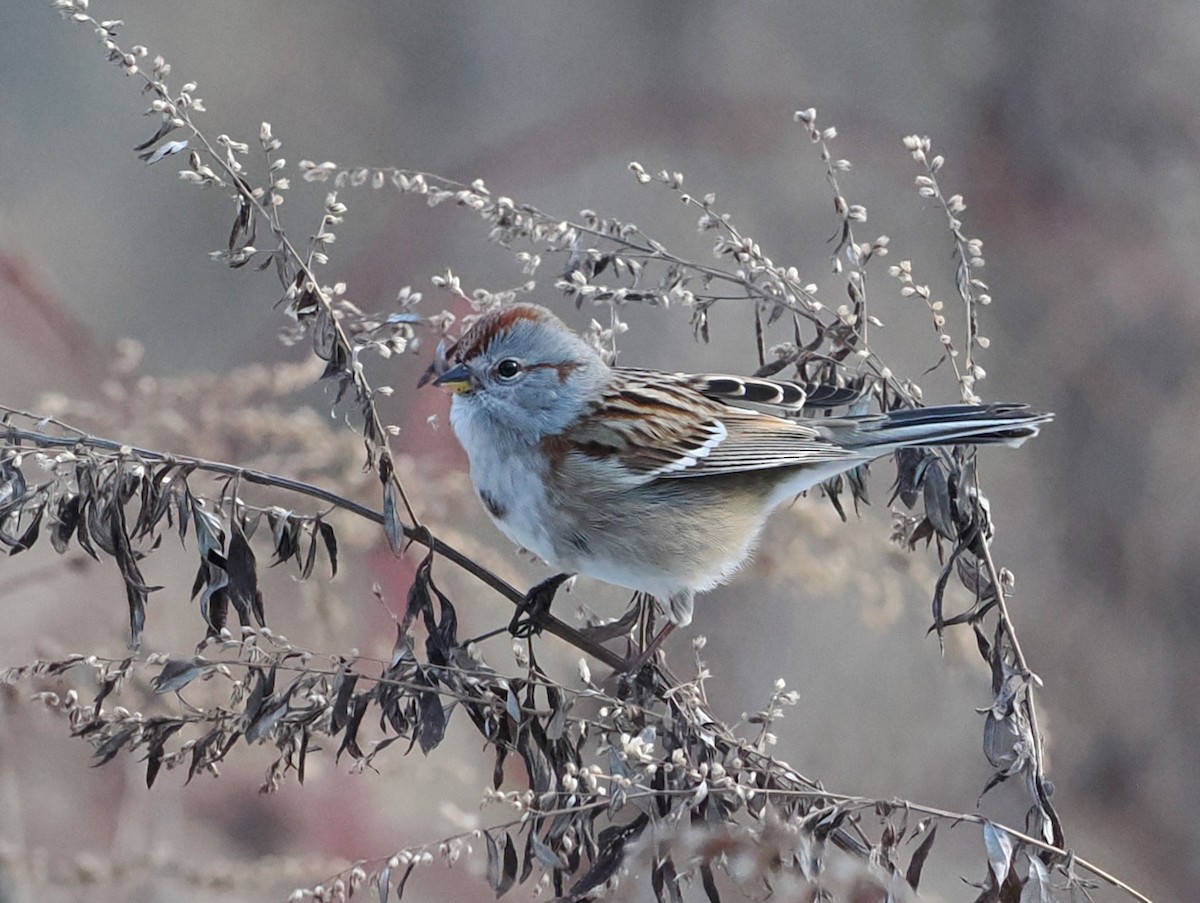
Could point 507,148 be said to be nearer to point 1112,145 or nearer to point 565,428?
point 565,428

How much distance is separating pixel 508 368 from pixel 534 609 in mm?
369

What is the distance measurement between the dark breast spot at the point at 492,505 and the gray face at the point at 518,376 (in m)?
0.09

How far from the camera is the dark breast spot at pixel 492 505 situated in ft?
5.79

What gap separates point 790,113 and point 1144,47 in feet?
2.10

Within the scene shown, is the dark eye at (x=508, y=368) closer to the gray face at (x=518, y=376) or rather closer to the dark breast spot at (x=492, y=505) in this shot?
the gray face at (x=518, y=376)

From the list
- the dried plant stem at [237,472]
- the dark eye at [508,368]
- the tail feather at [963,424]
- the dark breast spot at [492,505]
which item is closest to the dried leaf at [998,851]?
the tail feather at [963,424]

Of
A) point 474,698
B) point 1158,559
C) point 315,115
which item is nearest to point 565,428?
point 474,698

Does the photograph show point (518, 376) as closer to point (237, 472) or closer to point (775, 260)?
point (237, 472)

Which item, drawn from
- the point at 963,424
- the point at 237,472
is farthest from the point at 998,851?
the point at 237,472

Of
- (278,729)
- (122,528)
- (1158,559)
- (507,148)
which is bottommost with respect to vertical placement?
(278,729)

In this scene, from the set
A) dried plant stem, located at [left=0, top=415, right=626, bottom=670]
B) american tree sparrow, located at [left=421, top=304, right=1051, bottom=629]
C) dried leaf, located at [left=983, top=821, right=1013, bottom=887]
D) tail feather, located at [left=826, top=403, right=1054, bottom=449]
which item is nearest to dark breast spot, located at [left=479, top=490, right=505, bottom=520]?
american tree sparrow, located at [left=421, top=304, right=1051, bottom=629]

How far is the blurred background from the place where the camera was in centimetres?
216

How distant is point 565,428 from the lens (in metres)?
1.84

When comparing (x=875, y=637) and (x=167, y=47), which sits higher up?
(x=167, y=47)
